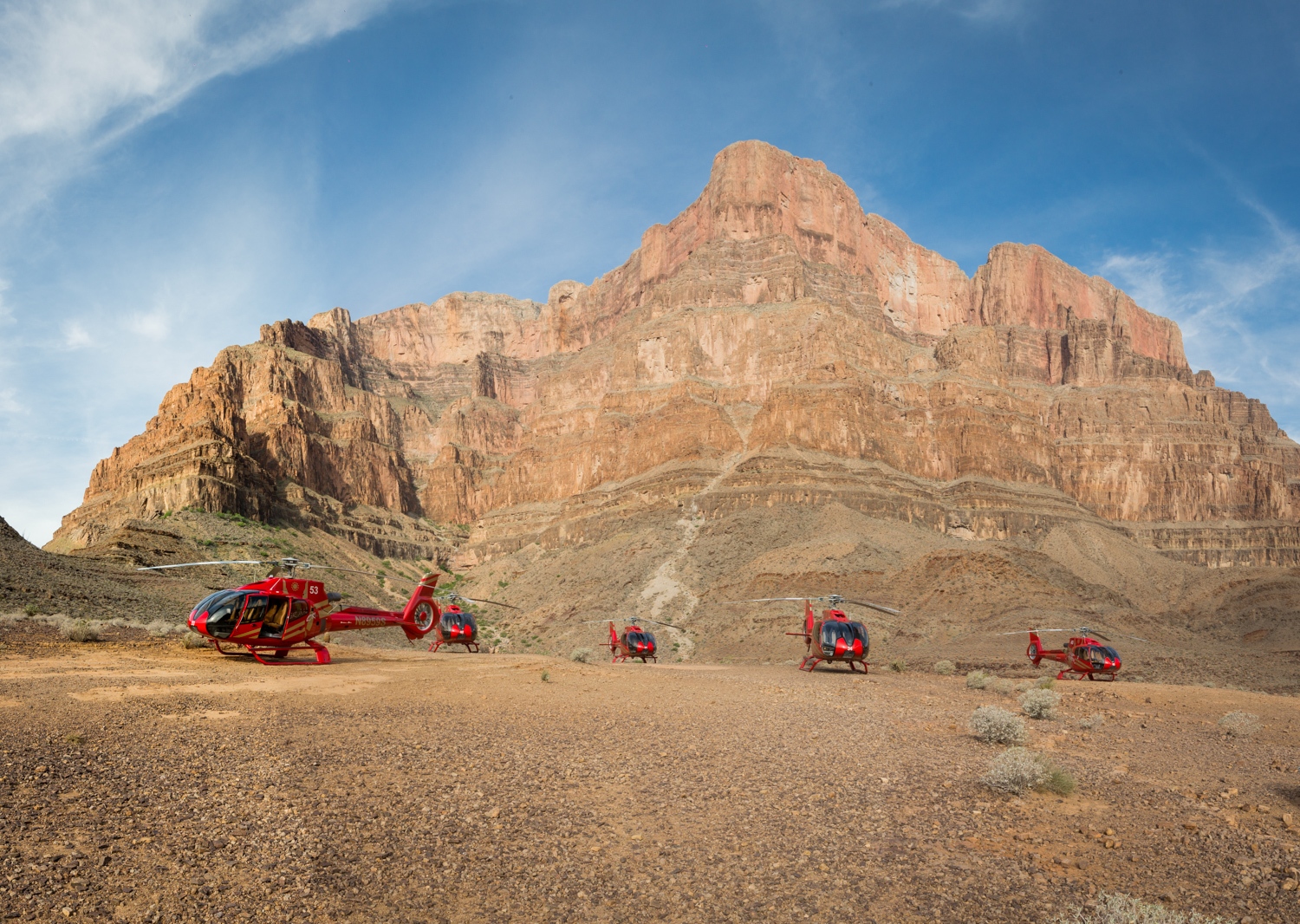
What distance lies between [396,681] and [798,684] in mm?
10757

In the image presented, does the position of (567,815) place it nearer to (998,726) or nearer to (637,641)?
(998,726)

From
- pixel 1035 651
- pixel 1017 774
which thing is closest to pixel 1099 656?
pixel 1035 651

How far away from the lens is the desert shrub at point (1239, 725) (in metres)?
15.6

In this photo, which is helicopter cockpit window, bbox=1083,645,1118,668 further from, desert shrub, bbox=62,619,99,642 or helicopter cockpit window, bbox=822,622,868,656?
desert shrub, bbox=62,619,99,642

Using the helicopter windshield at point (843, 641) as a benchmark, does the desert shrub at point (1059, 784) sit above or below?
below

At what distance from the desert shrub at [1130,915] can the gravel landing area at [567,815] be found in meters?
0.32

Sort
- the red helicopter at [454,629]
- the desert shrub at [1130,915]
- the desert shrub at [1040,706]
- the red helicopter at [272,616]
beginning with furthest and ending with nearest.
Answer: the red helicopter at [454,629]
the red helicopter at [272,616]
the desert shrub at [1040,706]
the desert shrub at [1130,915]

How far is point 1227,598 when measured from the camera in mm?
60406

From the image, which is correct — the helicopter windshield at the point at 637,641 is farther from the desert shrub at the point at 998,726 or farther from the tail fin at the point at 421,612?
the desert shrub at the point at 998,726

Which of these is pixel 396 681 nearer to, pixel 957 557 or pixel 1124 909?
pixel 1124 909

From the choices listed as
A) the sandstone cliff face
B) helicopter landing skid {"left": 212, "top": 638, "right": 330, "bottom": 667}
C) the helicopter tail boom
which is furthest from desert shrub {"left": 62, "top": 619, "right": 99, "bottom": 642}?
the sandstone cliff face

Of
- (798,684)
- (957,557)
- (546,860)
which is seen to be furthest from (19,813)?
(957,557)

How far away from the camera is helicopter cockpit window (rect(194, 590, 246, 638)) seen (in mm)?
18719

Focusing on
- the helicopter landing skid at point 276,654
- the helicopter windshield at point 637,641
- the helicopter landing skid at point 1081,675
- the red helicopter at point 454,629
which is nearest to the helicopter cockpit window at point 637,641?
the helicopter windshield at point 637,641
